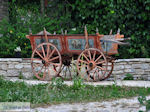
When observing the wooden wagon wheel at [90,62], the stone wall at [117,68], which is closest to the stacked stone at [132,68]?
the stone wall at [117,68]

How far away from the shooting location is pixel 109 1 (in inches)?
357

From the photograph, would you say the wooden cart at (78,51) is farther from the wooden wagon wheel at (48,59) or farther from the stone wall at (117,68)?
the stone wall at (117,68)

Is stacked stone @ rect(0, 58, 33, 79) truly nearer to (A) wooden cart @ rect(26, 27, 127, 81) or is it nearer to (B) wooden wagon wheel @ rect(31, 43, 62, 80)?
(B) wooden wagon wheel @ rect(31, 43, 62, 80)

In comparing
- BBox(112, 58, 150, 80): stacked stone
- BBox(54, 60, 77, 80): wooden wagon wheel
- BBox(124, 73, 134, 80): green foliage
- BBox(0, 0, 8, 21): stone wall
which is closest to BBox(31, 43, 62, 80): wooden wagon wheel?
BBox(54, 60, 77, 80): wooden wagon wheel

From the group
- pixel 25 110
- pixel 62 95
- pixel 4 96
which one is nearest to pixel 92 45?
pixel 62 95

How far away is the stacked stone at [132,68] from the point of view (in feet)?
27.8

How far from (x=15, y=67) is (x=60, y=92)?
258 centimetres

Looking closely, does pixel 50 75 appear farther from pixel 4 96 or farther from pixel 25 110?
pixel 25 110

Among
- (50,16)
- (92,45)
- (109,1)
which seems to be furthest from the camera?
(50,16)

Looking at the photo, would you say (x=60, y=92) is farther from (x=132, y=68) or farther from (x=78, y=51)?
(x=132, y=68)

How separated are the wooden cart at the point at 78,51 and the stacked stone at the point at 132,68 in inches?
32.5

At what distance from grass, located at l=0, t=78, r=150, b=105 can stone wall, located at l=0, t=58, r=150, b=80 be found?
138 cm

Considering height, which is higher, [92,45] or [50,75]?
[92,45]

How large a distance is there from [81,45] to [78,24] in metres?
2.29
